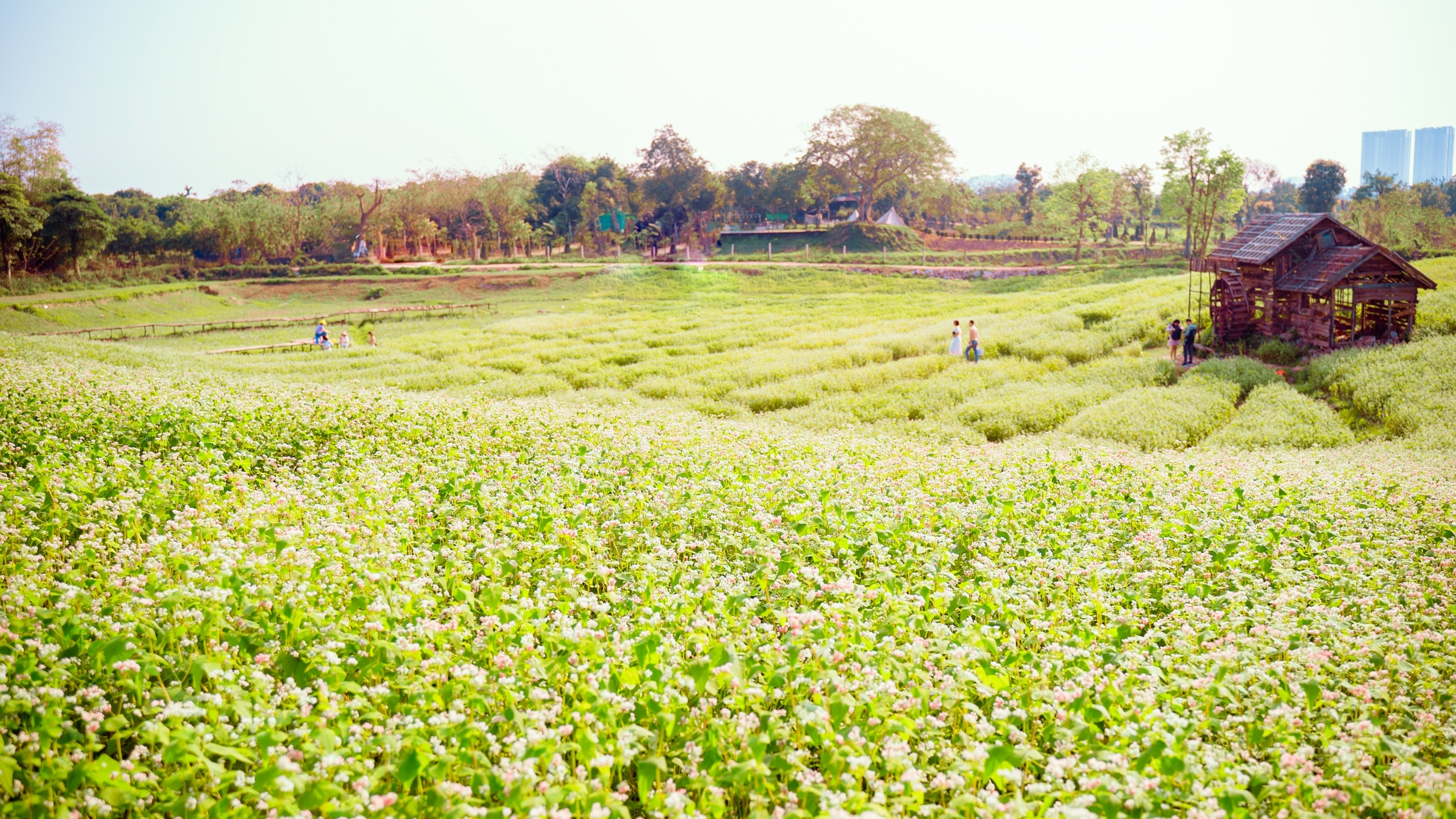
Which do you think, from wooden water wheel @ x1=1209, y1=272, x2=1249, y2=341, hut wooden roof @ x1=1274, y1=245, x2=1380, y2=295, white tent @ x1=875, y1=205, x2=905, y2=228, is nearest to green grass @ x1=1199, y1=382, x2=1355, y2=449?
hut wooden roof @ x1=1274, y1=245, x2=1380, y2=295

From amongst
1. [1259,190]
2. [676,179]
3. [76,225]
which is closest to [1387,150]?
[1259,190]

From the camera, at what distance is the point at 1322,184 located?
74312 millimetres

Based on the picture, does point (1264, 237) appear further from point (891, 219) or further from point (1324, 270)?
point (891, 219)

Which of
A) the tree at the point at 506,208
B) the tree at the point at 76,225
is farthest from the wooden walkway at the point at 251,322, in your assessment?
the tree at the point at 506,208

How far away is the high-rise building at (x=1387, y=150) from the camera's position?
180m

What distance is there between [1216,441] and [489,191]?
83.4 m

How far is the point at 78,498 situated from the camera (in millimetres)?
8812

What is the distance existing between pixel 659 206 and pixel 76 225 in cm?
5222

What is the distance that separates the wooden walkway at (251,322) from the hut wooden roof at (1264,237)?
4037 centimetres

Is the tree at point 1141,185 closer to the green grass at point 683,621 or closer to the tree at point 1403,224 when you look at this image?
the tree at point 1403,224

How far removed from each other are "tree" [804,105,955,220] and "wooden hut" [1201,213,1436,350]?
6201 cm

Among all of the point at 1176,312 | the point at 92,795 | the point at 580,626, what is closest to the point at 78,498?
the point at 92,795

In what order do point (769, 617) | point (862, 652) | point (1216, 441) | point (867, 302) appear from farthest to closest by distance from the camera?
point (867, 302), point (1216, 441), point (769, 617), point (862, 652)

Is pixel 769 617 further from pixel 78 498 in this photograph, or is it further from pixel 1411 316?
pixel 1411 316
